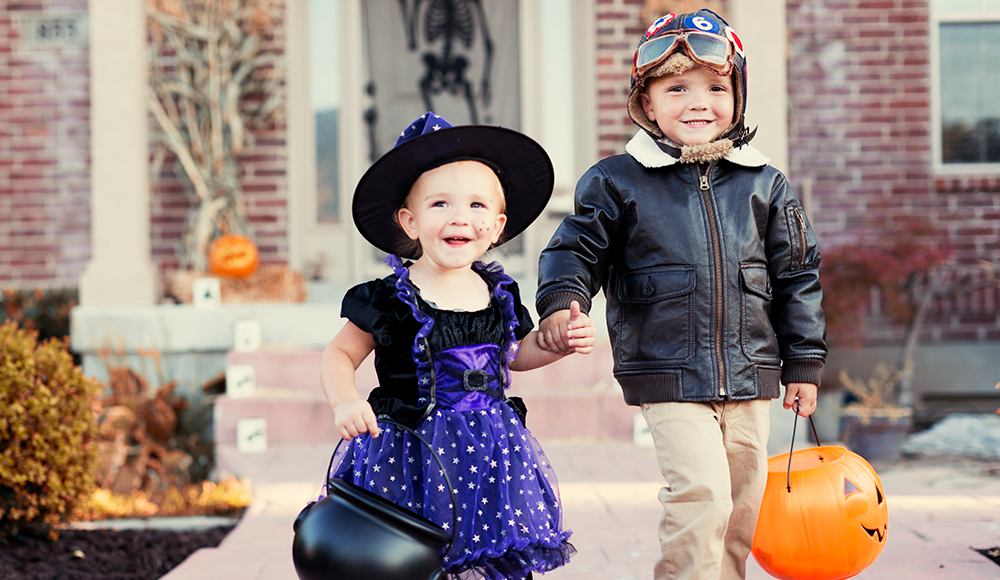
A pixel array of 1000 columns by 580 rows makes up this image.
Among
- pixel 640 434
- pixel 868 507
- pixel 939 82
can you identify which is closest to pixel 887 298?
pixel 939 82

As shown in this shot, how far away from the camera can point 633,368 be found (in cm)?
247

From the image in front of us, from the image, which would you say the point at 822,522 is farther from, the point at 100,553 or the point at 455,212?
the point at 100,553

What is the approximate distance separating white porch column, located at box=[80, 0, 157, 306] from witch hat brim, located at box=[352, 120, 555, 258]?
418 cm

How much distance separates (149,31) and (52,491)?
4.38 m

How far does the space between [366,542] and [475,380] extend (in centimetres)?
54

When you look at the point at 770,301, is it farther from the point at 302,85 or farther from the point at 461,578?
the point at 302,85

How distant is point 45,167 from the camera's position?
705cm

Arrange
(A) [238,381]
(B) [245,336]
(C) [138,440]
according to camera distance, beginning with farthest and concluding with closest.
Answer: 1. (B) [245,336]
2. (A) [238,381]
3. (C) [138,440]

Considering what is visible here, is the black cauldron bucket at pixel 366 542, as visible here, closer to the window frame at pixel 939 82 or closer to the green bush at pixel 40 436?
the green bush at pixel 40 436

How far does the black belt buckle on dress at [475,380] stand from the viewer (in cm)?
221

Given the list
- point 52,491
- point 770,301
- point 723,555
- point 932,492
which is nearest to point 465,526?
point 723,555

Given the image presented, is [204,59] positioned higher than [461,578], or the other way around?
[204,59]

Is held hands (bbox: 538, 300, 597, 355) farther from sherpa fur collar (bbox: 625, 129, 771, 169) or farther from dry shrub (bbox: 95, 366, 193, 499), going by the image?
dry shrub (bbox: 95, 366, 193, 499)

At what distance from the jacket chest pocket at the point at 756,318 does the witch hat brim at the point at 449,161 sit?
0.61 m
